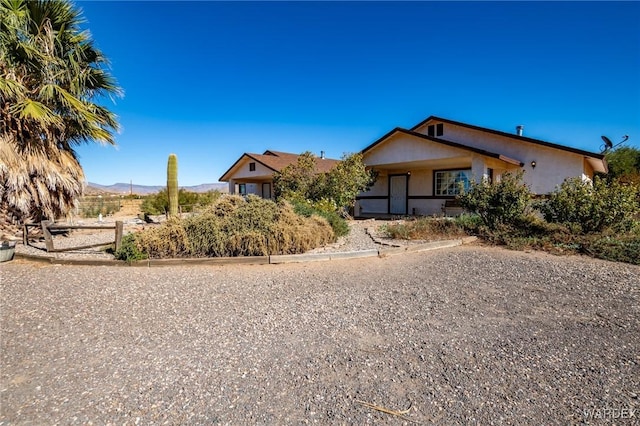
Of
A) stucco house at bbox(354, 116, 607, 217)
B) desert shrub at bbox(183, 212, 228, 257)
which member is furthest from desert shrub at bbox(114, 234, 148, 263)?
stucco house at bbox(354, 116, 607, 217)

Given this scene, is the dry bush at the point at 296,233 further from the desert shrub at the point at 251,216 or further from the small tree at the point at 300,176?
the small tree at the point at 300,176

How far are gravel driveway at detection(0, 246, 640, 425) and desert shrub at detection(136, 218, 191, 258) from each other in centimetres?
159

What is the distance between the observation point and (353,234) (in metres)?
10.4

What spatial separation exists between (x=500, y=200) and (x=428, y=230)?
2.15 meters

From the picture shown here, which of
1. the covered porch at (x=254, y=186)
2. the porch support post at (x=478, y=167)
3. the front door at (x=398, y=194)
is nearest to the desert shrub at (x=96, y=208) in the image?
the covered porch at (x=254, y=186)

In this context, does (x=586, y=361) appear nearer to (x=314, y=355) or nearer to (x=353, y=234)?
(x=314, y=355)

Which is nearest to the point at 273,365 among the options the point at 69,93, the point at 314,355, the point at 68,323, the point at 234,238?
the point at 314,355

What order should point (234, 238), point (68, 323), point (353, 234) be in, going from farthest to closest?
point (353, 234) < point (234, 238) < point (68, 323)

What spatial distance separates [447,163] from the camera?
14875 millimetres

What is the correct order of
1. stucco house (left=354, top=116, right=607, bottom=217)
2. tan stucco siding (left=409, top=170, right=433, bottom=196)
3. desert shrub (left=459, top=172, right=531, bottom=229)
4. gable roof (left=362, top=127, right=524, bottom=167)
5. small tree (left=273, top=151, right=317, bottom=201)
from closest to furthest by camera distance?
desert shrub (left=459, top=172, right=531, bottom=229)
gable roof (left=362, top=127, right=524, bottom=167)
stucco house (left=354, top=116, right=607, bottom=217)
small tree (left=273, top=151, right=317, bottom=201)
tan stucco siding (left=409, top=170, right=433, bottom=196)

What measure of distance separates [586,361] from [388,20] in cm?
1176

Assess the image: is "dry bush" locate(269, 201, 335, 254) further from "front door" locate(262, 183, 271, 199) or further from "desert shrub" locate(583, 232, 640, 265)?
"front door" locate(262, 183, 271, 199)

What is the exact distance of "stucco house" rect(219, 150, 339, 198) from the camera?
21.5 meters

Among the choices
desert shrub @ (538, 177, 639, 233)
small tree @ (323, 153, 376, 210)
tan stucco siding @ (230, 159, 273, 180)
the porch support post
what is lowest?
desert shrub @ (538, 177, 639, 233)
